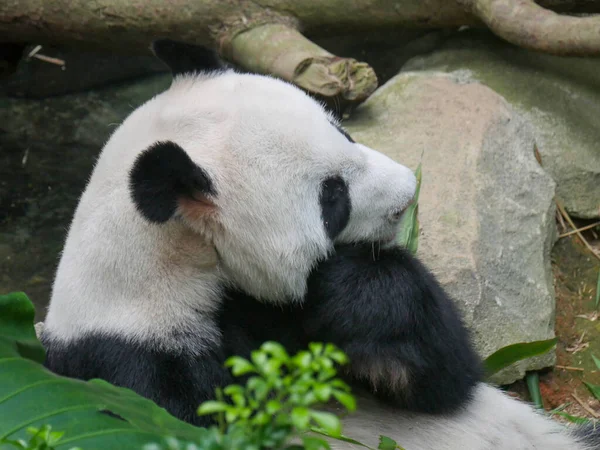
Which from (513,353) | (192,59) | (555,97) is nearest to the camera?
(192,59)

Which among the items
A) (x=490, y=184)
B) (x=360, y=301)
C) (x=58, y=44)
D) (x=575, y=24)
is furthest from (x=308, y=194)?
(x=58, y=44)

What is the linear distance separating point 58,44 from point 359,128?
216 centimetres

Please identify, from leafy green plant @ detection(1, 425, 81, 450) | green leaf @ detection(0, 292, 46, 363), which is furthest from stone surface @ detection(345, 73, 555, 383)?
leafy green plant @ detection(1, 425, 81, 450)

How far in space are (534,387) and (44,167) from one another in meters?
3.33

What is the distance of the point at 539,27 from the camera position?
4.18m

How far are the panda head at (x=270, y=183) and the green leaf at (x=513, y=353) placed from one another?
1144mm

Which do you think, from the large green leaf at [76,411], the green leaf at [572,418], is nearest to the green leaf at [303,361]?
the large green leaf at [76,411]

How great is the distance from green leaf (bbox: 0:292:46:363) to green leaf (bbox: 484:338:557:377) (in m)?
1.90

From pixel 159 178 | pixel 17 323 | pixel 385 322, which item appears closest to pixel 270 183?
pixel 159 178

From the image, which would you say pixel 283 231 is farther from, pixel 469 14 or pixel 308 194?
pixel 469 14

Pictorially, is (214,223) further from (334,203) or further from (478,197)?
(478,197)

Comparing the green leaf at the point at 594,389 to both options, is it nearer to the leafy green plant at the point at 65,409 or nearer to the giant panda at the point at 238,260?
the giant panda at the point at 238,260

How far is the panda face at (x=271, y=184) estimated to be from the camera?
2.09 metres

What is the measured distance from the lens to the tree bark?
4.31 meters
